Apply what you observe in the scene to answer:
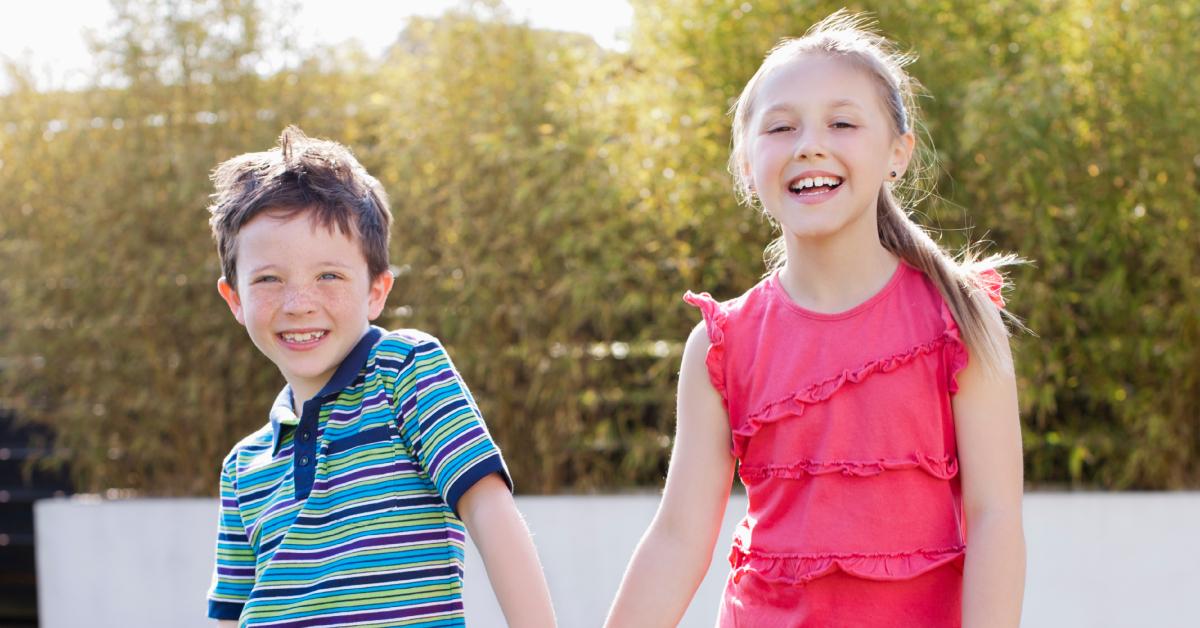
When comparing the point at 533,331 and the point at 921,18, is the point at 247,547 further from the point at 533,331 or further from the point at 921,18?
the point at 921,18

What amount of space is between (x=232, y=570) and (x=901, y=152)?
1001mm

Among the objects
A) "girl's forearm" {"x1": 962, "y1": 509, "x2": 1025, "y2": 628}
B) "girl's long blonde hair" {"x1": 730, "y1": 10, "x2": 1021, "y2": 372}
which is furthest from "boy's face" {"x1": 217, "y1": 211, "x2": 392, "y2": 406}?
"girl's forearm" {"x1": 962, "y1": 509, "x2": 1025, "y2": 628}

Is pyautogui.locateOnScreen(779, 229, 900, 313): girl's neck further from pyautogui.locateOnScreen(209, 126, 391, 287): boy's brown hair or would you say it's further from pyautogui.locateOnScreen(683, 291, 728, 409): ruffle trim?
pyautogui.locateOnScreen(209, 126, 391, 287): boy's brown hair

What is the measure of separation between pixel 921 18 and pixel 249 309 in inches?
110

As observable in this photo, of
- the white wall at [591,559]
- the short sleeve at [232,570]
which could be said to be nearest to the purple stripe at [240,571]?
the short sleeve at [232,570]

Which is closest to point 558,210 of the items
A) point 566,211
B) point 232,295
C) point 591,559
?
point 566,211

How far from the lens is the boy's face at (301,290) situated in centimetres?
156

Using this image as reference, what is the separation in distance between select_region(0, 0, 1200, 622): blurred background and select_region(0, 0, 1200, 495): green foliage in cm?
1

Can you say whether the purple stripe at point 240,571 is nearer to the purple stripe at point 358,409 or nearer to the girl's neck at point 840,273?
the purple stripe at point 358,409

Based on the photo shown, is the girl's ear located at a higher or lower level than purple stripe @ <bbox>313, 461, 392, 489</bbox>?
higher

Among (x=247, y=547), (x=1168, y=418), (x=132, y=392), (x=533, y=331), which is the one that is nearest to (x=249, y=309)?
(x=247, y=547)

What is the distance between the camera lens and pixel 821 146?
148cm

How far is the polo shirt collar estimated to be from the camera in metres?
1.58

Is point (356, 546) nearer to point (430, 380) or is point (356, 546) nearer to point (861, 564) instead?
point (430, 380)
